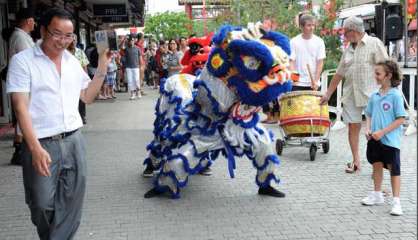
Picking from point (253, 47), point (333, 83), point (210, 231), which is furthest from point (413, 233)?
point (333, 83)

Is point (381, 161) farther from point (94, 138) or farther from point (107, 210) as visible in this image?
point (94, 138)

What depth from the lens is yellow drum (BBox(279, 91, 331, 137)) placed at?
7191 millimetres

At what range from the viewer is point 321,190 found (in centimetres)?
574

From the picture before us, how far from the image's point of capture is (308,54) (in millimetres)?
7523

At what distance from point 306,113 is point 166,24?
164 feet

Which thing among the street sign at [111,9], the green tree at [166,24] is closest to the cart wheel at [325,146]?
the street sign at [111,9]

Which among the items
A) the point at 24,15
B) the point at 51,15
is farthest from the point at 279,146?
the point at 51,15

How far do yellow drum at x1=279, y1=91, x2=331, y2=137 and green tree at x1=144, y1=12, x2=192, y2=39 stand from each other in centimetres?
4293

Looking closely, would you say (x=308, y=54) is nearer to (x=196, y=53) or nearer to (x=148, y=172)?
(x=196, y=53)

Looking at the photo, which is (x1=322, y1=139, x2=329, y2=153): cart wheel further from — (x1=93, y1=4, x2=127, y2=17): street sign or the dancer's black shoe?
(x1=93, y1=4, x2=127, y2=17): street sign

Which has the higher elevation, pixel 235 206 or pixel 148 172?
pixel 148 172

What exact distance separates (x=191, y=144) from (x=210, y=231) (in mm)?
961

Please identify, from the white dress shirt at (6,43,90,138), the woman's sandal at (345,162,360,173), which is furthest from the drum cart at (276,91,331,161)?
the white dress shirt at (6,43,90,138)

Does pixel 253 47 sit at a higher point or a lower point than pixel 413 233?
higher
